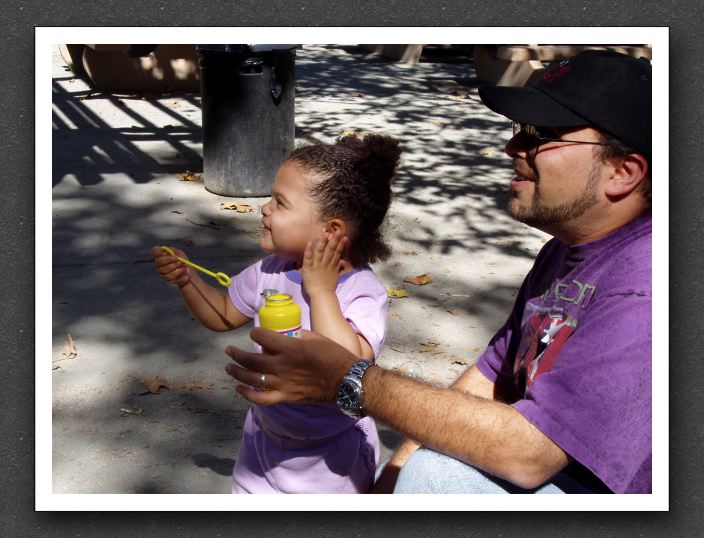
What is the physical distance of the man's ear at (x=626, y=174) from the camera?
2.18 metres

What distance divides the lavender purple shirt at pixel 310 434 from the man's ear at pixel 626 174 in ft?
2.27

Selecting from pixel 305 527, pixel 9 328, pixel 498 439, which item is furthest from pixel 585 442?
pixel 9 328

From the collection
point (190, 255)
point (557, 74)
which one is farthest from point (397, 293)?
point (557, 74)

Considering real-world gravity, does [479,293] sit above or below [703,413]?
below

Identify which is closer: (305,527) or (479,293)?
(305,527)

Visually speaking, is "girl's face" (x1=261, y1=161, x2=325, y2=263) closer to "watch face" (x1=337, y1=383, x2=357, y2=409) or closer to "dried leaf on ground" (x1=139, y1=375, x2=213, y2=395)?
"watch face" (x1=337, y1=383, x2=357, y2=409)

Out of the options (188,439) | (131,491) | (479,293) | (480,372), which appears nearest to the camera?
(480,372)

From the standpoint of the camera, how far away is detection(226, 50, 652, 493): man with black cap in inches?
78.3

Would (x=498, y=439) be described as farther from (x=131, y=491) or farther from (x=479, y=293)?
(x=479, y=293)

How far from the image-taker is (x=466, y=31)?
216 centimetres

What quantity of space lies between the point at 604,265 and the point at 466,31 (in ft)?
2.08

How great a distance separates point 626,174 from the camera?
2.20 m

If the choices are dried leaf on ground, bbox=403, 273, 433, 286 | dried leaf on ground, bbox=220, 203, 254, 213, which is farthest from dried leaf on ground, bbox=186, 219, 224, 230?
dried leaf on ground, bbox=403, 273, 433, 286

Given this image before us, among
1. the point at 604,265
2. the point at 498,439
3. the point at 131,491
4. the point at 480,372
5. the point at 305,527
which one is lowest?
the point at 131,491
